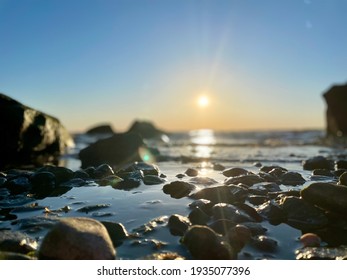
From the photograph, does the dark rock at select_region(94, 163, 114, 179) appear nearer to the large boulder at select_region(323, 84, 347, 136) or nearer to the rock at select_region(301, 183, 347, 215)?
the rock at select_region(301, 183, 347, 215)

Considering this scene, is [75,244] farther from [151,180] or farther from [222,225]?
[151,180]

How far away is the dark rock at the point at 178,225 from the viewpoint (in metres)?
4.35

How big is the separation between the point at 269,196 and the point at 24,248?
161 inches

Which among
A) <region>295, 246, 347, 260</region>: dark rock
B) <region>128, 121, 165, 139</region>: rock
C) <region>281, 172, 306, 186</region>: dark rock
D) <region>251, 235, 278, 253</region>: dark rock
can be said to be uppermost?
<region>128, 121, 165, 139</region>: rock

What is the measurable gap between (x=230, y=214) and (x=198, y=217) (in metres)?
0.44

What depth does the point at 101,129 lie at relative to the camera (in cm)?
6531

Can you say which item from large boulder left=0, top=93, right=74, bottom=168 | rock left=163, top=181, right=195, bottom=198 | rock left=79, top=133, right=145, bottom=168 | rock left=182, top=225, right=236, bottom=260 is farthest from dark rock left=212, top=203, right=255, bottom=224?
rock left=79, top=133, right=145, bottom=168

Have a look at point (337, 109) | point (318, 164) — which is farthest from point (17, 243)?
point (337, 109)

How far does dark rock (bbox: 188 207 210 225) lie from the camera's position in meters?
4.73

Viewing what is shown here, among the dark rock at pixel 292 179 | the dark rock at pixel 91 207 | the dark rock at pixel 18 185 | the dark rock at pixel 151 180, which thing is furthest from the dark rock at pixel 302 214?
the dark rock at pixel 18 185

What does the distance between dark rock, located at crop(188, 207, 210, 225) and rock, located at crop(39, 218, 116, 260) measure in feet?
5.10

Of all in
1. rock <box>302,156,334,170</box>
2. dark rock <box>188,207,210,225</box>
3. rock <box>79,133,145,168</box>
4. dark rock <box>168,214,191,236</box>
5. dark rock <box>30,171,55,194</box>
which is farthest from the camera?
rock <box>79,133,145,168</box>

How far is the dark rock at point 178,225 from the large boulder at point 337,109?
168 feet
